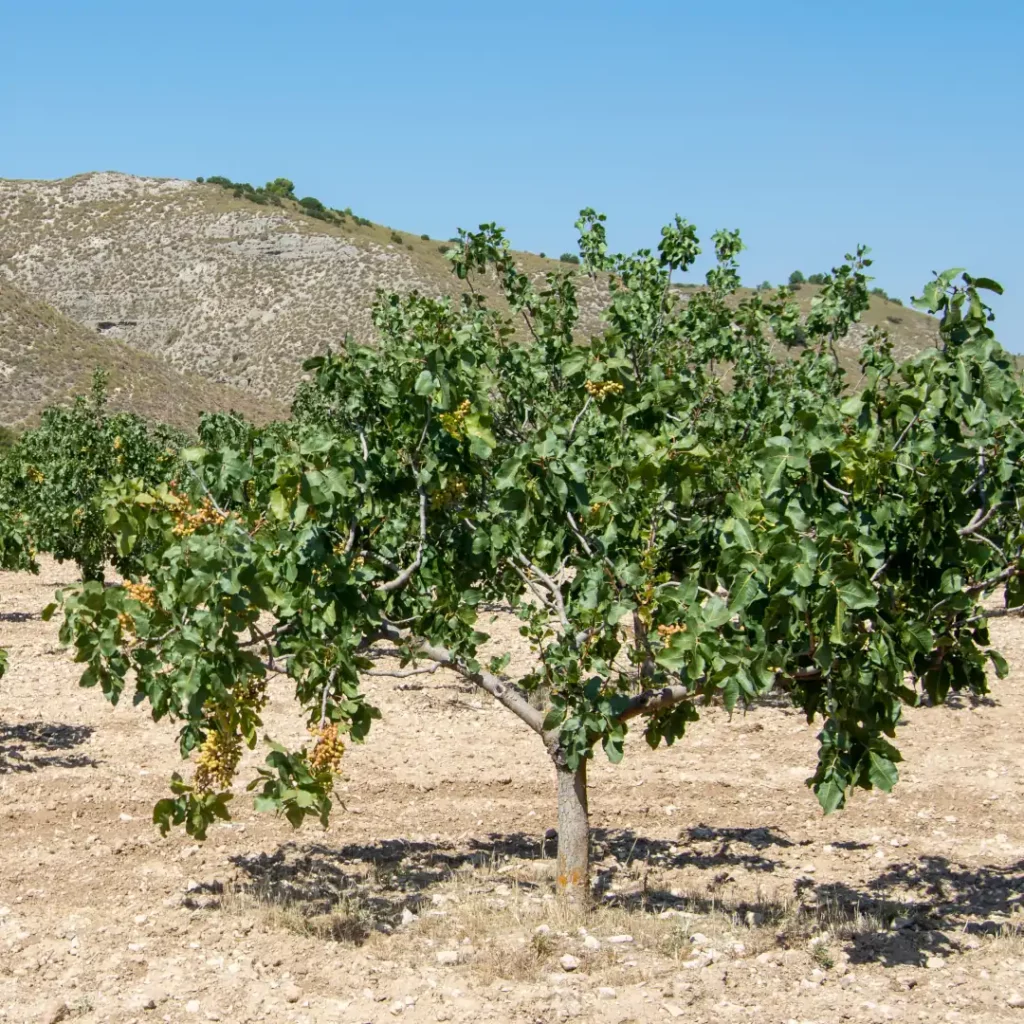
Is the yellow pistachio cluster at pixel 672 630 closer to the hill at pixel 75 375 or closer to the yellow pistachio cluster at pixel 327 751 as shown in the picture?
the yellow pistachio cluster at pixel 327 751

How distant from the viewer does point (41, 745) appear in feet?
39.9

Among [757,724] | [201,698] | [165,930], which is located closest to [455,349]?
[201,698]

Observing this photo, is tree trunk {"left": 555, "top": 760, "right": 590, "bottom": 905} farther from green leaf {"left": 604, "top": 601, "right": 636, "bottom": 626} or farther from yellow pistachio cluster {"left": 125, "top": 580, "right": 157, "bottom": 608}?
yellow pistachio cluster {"left": 125, "top": 580, "right": 157, "bottom": 608}

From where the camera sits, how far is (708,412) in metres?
12.2

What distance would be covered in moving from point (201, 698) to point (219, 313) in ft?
255

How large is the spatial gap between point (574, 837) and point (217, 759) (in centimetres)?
267

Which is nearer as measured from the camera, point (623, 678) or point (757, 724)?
point (623, 678)

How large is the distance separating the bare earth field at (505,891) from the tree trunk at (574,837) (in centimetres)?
18

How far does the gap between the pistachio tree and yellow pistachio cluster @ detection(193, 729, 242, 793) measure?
1 centimetres

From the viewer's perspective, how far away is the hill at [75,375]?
54.7 metres

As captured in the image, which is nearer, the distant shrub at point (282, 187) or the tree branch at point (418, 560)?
the tree branch at point (418, 560)

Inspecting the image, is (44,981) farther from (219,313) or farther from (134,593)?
(219,313)

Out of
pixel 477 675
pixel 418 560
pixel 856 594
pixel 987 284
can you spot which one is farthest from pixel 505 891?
pixel 987 284

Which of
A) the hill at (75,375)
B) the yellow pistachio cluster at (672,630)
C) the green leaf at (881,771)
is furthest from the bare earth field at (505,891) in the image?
the hill at (75,375)
